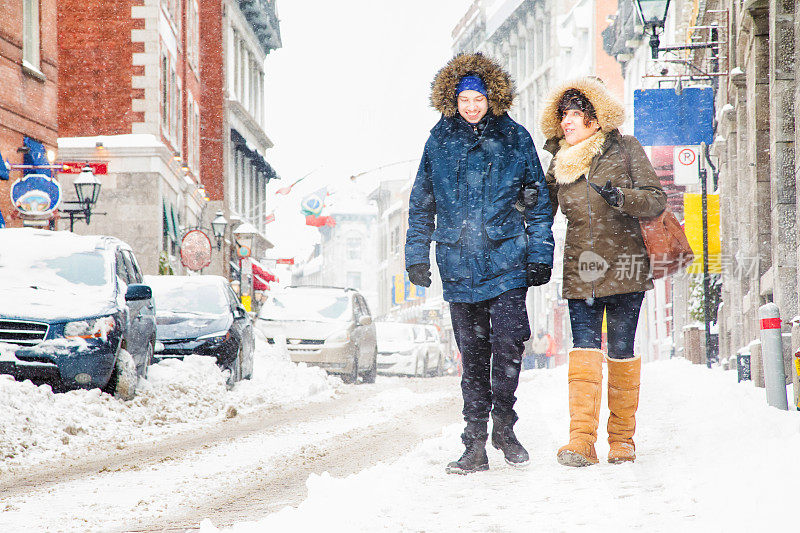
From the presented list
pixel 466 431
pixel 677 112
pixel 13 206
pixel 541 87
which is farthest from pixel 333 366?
pixel 541 87

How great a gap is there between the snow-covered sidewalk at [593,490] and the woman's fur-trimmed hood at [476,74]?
71.9 inches

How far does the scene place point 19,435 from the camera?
27.1 feet

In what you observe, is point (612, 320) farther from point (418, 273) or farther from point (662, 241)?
point (418, 273)

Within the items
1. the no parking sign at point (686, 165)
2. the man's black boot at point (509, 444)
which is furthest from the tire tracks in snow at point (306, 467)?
the no parking sign at point (686, 165)

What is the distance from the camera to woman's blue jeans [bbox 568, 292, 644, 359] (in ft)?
19.6

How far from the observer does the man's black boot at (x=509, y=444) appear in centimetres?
588

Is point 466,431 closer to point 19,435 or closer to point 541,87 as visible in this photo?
point 19,435

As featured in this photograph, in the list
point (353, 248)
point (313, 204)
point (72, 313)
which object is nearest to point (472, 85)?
point (72, 313)

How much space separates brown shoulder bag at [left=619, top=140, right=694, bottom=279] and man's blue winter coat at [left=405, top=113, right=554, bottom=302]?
1.68ft

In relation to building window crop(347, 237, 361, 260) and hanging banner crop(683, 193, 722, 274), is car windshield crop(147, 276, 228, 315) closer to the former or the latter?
hanging banner crop(683, 193, 722, 274)

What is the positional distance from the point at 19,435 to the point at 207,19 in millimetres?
36234

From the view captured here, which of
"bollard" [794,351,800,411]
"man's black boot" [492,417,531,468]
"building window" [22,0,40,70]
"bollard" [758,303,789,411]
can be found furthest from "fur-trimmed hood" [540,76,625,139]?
"building window" [22,0,40,70]

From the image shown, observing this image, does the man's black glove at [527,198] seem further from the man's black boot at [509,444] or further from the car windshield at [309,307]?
the car windshield at [309,307]

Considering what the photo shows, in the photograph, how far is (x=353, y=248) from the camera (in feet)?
349
